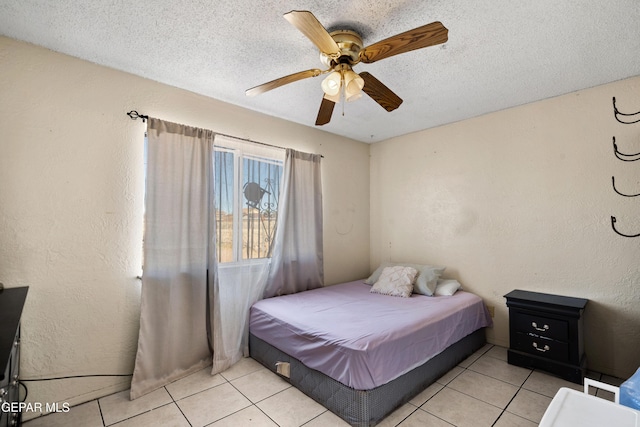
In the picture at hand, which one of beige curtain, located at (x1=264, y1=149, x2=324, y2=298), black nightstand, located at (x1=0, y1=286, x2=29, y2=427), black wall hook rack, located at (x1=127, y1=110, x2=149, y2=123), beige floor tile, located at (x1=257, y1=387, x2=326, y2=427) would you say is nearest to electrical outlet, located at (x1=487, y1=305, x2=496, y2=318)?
beige curtain, located at (x1=264, y1=149, x2=324, y2=298)

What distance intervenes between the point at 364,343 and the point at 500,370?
1533 mm

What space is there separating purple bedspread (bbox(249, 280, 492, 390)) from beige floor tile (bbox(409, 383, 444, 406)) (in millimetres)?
243

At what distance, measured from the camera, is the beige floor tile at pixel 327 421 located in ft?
6.12

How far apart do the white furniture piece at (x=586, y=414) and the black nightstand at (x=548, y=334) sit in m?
1.72

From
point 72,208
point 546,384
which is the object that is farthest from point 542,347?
point 72,208

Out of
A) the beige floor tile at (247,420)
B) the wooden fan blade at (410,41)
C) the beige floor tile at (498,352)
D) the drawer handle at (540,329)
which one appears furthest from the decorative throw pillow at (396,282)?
the wooden fan blade at (410,41)

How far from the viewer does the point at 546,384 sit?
2295 mm

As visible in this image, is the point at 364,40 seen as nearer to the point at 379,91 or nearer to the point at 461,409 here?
the point at 379,91

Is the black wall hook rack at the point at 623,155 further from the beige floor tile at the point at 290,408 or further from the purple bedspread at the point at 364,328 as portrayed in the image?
the beige floor tile at the point at 290,408

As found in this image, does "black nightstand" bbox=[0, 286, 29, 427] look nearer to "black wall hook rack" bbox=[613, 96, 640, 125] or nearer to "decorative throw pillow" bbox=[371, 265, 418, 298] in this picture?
"decorative throw pillow" bbox=[371, 265, 418, 298]

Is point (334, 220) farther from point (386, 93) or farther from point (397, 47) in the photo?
point (397, 47)

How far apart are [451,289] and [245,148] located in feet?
8.57

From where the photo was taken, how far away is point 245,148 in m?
2.98

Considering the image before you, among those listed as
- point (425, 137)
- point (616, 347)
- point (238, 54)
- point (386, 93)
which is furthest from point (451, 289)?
point (238, 54)
